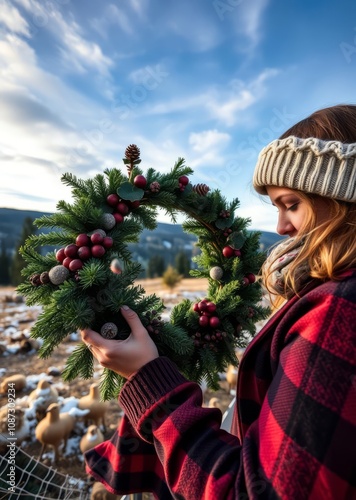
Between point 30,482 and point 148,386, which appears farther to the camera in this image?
point 30,482

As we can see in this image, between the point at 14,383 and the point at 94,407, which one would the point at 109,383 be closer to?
the point at 94,407

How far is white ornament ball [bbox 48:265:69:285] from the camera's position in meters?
1.10

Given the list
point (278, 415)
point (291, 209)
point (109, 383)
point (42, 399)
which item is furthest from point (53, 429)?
point (291, 209)

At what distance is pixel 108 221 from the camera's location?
124 cm

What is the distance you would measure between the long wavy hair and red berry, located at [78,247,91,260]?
690 mm

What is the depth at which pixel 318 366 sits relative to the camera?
2.14ft

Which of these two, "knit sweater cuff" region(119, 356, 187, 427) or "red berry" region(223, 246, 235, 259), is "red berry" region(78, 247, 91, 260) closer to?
"knit sweater cuff" region(119, 356, 187, 427)

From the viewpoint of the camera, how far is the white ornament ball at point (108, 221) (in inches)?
48.6

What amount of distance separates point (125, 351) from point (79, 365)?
1.12 feet

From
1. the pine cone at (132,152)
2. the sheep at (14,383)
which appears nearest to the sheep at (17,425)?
the sheep at (14,383)

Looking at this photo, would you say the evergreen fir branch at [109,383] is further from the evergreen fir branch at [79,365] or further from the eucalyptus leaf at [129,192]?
the eucalyptus leaf at [129,192]

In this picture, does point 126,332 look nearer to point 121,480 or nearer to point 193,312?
point 193,312

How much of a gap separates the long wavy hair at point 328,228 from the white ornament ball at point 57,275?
2.49 feet

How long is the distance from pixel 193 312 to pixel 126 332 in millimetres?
507
